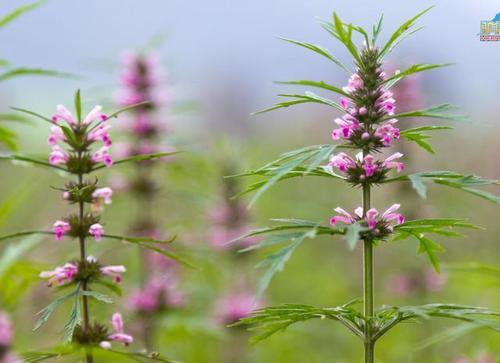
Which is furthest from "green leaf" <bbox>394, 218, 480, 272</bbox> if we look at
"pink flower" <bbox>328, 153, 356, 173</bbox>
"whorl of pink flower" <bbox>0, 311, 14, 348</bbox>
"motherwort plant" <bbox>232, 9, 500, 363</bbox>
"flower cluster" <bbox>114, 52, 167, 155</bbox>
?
"flower cluster" <bbox>114, 52, 167, 155</bbox>

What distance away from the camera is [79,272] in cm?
260

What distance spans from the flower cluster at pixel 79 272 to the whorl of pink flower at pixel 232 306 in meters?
3.16

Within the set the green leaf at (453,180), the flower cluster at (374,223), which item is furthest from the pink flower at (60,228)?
the green leaf at (453,180)

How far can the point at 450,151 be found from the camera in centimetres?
1283

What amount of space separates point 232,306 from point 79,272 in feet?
11.0

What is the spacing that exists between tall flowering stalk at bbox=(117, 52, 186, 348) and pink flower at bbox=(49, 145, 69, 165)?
7.95 feet

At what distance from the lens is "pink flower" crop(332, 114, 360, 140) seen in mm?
2322

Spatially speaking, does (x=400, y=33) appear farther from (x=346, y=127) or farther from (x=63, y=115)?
(x=63, y=115)

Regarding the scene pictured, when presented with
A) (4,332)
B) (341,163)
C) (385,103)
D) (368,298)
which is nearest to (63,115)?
(4,332)

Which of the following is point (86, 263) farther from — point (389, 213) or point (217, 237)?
point (217, 237)

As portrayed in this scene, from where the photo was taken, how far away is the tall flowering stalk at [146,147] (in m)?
5.09

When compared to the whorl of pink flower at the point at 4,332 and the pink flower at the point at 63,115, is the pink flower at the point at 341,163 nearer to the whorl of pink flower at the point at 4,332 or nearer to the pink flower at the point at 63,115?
the pink flower at the point at 63,115

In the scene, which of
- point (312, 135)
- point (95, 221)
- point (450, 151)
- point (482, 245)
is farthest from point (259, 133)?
point (95, 221)

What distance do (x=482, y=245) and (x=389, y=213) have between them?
6996 mm
